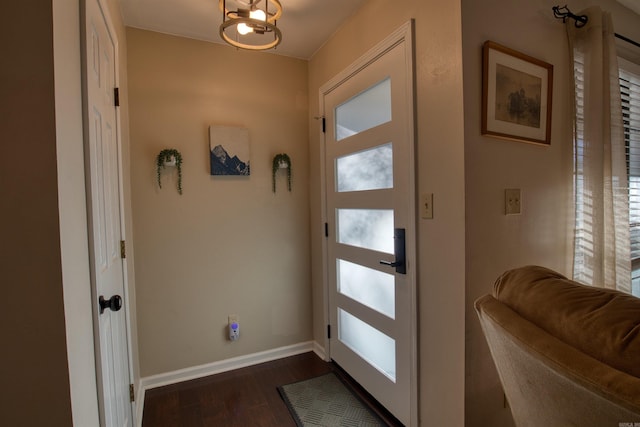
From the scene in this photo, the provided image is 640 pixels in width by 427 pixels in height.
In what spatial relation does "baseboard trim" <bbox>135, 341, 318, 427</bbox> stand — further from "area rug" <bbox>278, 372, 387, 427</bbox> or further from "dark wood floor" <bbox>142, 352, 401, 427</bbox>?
"area rug" <bbox>278, 372, 387, 427</bbox>

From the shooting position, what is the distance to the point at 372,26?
1848mm

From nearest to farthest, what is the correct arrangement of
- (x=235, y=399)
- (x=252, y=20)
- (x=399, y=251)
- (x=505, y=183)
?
(x=505, y=183)
(x=252, y=20)
(x=399, y=251)
(x=235, y=399)

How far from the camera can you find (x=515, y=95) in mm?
1419

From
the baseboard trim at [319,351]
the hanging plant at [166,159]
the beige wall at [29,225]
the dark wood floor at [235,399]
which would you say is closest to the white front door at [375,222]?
the baseboard trim at [319,351]

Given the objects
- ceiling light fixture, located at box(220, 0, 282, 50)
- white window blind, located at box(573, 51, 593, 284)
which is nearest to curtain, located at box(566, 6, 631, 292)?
white window blind, located at box(573, 51, 593, 284)

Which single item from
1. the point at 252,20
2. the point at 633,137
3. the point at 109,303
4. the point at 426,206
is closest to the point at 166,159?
the point at 252,20

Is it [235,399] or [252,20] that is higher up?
[252,20]

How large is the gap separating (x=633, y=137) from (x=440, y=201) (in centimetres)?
179

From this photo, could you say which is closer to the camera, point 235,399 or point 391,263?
point 391,263

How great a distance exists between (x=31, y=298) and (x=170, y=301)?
172cm

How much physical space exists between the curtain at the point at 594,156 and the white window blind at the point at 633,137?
1.74 ft

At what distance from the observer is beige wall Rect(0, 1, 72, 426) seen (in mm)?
647

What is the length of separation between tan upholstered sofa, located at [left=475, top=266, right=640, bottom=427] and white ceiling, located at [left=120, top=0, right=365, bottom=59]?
1956 mm

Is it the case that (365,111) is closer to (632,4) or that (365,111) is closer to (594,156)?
(594,156)
